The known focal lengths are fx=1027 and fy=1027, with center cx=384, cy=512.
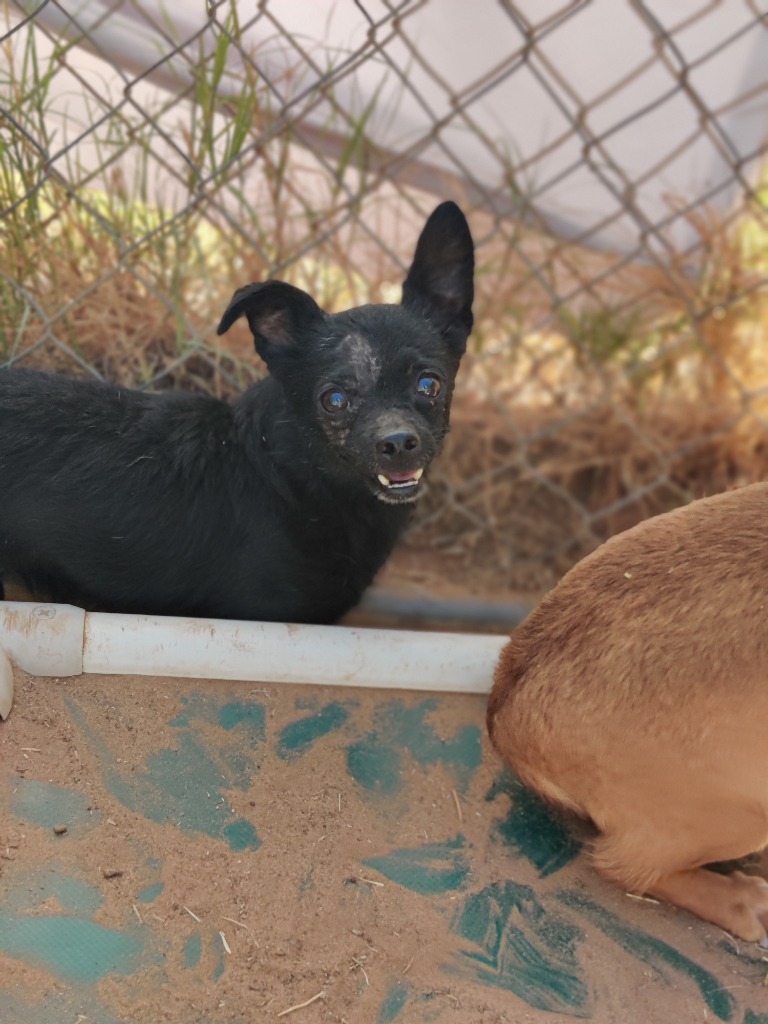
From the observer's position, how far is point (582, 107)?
10.9 ft

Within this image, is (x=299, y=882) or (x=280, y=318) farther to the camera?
(x=280, y=318)

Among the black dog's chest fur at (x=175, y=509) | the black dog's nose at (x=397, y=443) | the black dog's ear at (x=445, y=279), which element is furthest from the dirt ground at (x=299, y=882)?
the black dog's ear at (x=445, y=279)

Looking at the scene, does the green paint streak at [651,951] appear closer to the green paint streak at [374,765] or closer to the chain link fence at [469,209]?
the green paint streak at [374,765]

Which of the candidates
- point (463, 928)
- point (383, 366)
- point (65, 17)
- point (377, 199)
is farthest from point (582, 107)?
point (463, 928)

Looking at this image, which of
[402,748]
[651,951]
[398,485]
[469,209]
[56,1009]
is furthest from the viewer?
[469,209]

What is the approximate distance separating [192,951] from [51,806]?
43 centimetres

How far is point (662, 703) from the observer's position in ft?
6.88

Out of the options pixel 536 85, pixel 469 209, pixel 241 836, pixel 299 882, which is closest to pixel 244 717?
pixel 241 836

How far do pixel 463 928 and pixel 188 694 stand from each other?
814mm

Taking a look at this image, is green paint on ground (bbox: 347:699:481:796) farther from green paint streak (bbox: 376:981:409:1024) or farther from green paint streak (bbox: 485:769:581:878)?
green paint streak (bbox: 376:981:409:1024)

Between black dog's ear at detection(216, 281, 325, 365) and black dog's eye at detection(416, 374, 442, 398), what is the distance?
1.04 feet

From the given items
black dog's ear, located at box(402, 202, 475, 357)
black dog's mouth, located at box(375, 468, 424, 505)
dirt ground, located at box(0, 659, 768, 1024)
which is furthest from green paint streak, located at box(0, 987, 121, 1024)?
black dog's ear, located at box(402, 202, 475, 357)

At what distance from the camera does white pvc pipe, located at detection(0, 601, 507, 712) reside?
2.34m

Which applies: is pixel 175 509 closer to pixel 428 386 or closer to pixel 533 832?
pixel 428 386
